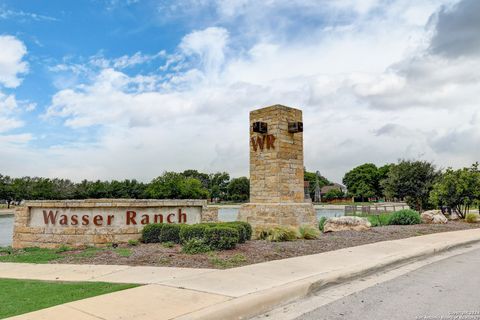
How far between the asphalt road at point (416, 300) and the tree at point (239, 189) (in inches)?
3173

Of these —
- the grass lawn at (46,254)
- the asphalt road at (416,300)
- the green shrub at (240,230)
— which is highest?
the green shrub at (240,230)

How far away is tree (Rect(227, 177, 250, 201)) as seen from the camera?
88.6 m

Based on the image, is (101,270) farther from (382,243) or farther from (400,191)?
(400,191)

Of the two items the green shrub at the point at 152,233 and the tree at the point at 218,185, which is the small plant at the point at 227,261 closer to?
the green shrub at the point at 152,233

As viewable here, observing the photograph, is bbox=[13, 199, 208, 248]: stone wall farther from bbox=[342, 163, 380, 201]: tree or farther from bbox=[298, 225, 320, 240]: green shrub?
bbox=[342, 163, 380, 201]: tree

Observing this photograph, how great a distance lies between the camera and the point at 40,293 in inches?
223

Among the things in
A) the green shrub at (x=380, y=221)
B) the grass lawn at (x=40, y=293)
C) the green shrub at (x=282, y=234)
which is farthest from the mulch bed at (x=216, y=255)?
the green shrub at (x=380, y=221)

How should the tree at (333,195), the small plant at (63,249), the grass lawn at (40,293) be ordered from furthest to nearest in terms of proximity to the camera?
the tree at (333,195) < the small plant at (63,249) < the grass lawn at (40,293)

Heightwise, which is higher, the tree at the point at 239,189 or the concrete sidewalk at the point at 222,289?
the tree at the point at 239,189

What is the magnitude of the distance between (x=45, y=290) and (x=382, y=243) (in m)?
8.84

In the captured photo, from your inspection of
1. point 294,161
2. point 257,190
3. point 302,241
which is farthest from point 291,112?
point 302,241

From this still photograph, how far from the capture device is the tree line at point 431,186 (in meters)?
20.3

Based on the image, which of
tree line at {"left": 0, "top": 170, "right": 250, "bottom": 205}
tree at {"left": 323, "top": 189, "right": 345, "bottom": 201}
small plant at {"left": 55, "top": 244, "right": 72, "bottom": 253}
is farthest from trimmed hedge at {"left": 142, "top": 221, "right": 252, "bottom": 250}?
tree at {"left": 323, "top": 189, "right": 345, "bottom": 201}

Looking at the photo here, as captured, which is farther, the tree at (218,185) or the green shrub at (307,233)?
the tree at (218,185)
